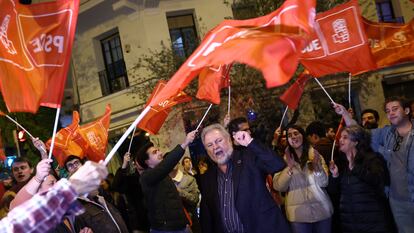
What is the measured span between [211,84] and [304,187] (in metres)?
1.71

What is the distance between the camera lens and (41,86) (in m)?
3.39

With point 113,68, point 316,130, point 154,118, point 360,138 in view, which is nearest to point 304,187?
point 360,138

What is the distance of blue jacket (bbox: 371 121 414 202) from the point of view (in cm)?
476

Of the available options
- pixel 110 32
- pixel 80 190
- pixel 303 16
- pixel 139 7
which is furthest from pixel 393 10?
pixel 80 190

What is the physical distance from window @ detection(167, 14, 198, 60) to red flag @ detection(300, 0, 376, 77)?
37.0 feet

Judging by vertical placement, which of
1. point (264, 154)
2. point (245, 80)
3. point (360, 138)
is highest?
point (245, 80)

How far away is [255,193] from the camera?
4.11 metres

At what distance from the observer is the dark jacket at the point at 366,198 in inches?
191

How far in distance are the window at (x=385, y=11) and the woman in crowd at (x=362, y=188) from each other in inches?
586

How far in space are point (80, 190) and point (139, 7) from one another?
15.5 meters

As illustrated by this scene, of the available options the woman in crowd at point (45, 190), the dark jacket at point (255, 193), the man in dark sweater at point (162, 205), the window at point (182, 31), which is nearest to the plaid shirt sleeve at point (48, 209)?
the woman in crowd at point (45, 190)

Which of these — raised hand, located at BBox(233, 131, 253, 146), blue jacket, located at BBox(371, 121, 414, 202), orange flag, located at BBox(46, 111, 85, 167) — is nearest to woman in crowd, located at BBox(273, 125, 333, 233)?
blue jacket, located at BBox(371, 121, 414, 202)

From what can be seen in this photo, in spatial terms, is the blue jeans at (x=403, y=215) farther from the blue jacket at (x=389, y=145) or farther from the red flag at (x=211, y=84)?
the red flag at (x=211, y=84)

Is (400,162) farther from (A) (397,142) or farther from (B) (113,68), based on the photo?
(B) (113,68)
